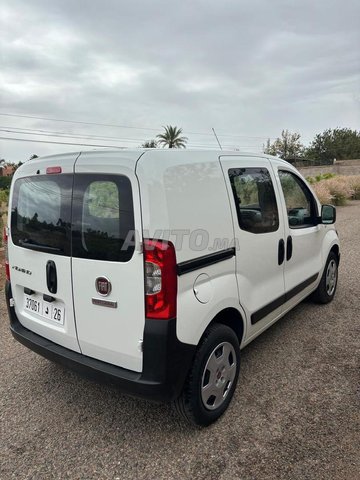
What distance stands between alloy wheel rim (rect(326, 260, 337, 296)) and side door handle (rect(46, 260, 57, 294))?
3.37 m

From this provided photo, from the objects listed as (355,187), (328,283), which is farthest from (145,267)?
(355,187)

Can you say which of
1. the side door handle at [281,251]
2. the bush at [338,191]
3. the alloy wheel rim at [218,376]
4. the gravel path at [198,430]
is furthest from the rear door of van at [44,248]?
the bush at [338,191]

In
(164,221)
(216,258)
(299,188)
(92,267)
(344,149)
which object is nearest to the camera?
(164,221)

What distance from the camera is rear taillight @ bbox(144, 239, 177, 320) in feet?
6.49

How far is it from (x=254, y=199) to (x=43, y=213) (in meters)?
1.70

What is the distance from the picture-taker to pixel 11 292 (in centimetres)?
292

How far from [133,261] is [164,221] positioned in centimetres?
29

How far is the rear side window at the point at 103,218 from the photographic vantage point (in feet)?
6.76

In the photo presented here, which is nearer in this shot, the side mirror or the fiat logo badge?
the fiat logo badge

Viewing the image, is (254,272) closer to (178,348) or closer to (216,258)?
(216,258)

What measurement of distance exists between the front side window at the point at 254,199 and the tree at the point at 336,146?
2451 inches

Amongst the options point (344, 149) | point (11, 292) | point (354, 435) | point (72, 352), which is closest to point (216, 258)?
point (72, 352)

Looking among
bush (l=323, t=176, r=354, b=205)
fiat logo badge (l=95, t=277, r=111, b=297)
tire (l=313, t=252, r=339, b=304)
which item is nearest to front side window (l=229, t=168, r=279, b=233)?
fiat logo badge (l=95, t=277, r=111, b=297)

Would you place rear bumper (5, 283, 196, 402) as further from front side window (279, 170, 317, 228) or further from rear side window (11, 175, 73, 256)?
front side window (279, 170, 317, 228)
